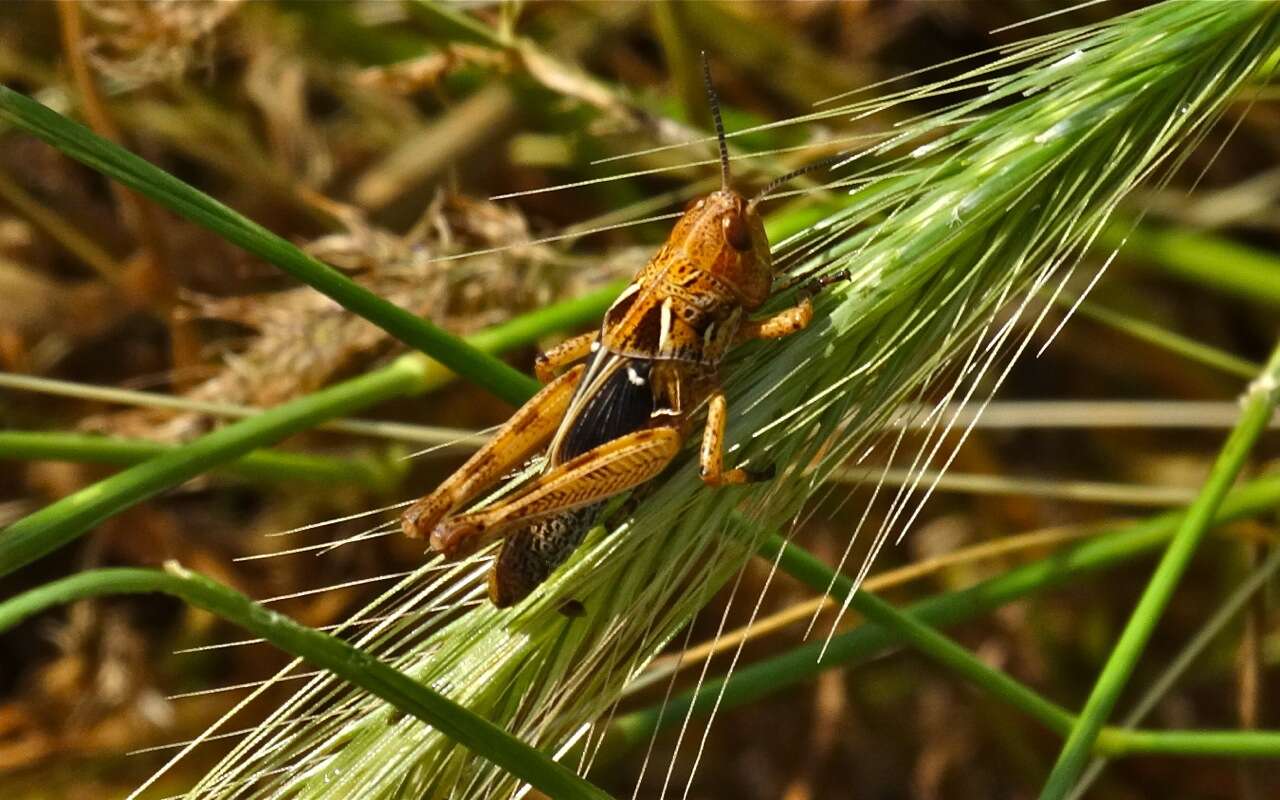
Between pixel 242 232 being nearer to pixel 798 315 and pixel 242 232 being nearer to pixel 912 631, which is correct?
pixel 798 315

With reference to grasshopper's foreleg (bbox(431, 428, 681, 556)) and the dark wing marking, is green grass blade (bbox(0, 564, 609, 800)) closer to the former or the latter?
grasshopper's foreleg (bbox(431, 428, 681, 556))

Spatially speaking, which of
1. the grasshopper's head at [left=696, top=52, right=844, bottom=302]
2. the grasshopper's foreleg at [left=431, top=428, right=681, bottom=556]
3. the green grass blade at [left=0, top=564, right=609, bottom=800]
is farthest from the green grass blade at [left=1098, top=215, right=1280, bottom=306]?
the green grass blade at [left=0, top=564, right=609, bottom=800]

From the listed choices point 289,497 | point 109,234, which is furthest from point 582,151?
point 109,234

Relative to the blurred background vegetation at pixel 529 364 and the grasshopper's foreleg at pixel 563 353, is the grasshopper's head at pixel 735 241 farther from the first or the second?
the blurred background vegetation at pixel 529 364

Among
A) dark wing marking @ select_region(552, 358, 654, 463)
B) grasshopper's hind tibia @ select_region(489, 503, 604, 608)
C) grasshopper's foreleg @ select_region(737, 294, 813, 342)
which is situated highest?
grasshopper's foreleg @ select_region(737, 294, 813, 342)

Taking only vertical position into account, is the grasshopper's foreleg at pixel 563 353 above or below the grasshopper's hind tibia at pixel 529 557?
above

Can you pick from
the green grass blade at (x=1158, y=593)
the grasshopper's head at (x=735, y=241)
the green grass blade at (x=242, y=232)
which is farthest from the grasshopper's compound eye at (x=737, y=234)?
the green grass blade at (x=1158, y=593)
